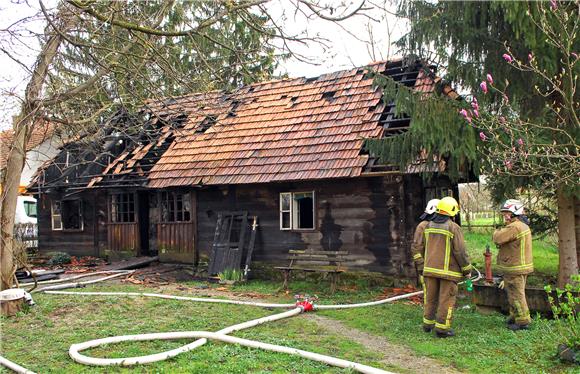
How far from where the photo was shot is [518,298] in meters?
7.54

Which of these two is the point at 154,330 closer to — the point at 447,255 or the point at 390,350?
the point at 390,350

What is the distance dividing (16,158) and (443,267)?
751 cm

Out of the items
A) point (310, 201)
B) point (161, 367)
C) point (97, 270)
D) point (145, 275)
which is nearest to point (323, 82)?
point (310, 201)

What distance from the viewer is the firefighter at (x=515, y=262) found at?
7.55 meters

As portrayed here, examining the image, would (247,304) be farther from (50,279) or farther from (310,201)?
(50,279)

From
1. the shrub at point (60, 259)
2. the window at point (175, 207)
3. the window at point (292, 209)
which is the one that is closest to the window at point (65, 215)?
the shrub at point (60, 259)

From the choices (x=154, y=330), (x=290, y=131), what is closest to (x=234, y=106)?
(x=290, y=131)

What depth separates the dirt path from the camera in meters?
6.06

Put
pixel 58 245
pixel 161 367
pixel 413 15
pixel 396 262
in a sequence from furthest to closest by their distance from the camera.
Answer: pixel 58 245 < pixel 396 262 < pixel 413 15 < pixel 161 367

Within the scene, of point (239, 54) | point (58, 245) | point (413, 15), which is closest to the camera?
point (239, 54)

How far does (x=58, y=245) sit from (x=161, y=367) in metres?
14.6

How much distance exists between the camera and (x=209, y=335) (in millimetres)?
7004

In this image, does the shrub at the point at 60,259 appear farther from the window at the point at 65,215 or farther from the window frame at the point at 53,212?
the window frame at the point at 53,212

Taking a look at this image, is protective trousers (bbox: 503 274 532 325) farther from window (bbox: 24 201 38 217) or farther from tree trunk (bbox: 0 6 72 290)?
window (bbox: 24 201 38 217)
